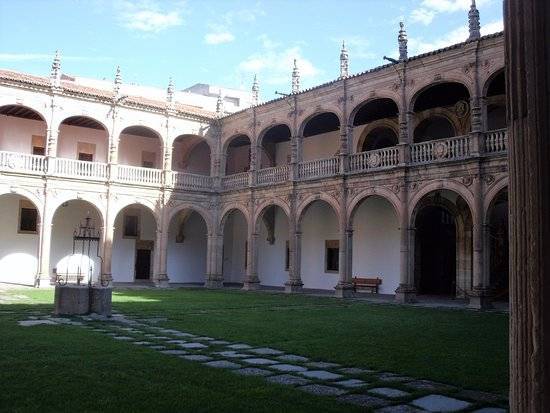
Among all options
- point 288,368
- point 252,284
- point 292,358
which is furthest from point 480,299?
point 288,368

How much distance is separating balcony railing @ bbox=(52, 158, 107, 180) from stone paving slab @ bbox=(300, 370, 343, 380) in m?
20.4

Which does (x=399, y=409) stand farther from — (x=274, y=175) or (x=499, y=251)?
(x=274, y=175)

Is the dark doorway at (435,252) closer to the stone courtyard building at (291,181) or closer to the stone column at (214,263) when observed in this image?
the stone courtyard building at (291,181)

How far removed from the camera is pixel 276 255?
29.0 m

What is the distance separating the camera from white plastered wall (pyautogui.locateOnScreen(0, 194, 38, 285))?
83.4ft

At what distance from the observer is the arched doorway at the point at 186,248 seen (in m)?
30.3

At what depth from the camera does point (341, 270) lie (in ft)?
70.7

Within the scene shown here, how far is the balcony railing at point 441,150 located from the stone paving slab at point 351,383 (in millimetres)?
13378

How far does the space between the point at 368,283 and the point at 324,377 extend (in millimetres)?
17954

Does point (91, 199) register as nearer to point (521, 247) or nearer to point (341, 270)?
point (341, 270)

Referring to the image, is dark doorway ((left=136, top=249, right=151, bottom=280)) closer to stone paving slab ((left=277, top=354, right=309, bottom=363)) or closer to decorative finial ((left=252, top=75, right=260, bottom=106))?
decorative finial ((left=252, top=75, right=260, bottom=106))

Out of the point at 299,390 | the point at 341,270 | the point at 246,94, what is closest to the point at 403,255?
the point at 341,270

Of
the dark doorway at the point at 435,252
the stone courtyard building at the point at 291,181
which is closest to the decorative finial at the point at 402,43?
the stone courtyard building at the point at 291,181

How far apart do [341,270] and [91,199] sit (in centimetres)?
1152
